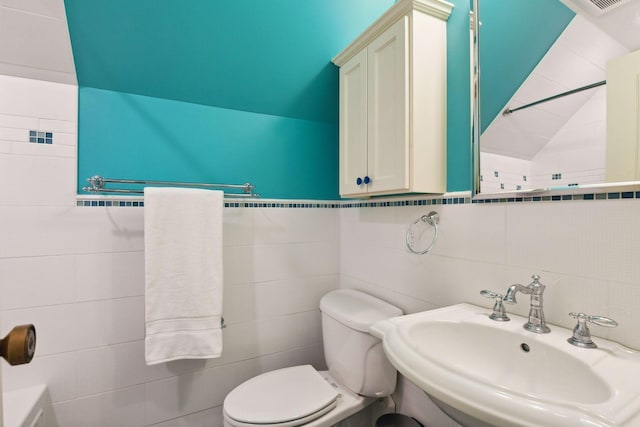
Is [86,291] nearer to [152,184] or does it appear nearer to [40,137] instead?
[152,184]

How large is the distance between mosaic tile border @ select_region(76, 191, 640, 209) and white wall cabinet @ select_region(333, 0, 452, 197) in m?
0.10

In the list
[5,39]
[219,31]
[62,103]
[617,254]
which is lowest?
[617,254]

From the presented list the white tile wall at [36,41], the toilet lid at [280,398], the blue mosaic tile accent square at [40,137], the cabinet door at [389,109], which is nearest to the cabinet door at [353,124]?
the cabinet door at [389,109]

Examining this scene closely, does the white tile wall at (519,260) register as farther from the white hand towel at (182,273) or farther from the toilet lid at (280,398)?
the white hand towel at (182,273)

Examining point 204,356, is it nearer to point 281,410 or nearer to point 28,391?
point 281,410

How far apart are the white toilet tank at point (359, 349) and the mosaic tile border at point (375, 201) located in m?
0.48

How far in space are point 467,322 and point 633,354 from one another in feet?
1.13

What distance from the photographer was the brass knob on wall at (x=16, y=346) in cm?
40

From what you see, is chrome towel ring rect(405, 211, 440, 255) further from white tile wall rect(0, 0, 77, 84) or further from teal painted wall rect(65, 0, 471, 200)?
white tile wall rect(0, 0, 77, 84)

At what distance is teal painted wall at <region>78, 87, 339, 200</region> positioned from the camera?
1280 millimetres

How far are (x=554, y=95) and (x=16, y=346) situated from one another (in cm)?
130

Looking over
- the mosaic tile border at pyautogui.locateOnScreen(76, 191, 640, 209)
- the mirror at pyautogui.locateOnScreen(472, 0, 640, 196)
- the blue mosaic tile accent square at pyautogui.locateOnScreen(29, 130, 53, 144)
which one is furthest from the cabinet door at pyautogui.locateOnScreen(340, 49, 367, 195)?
the blue mosaic tile accent square at pyautogui.locateOnScreen(29, 130, 53, 144)

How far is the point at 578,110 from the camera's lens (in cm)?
81

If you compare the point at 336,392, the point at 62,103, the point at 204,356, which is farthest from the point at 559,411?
the point at 62,103
